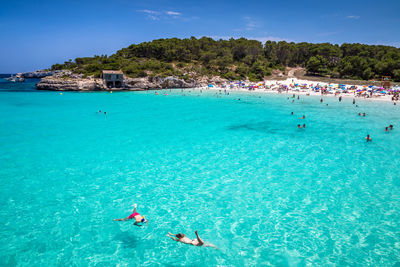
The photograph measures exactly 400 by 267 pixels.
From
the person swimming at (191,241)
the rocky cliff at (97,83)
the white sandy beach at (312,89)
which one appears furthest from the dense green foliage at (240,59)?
the person swimming at (191,241)

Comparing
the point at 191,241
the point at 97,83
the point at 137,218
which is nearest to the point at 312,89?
the point at 97,83

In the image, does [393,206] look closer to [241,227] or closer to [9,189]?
[241,227]

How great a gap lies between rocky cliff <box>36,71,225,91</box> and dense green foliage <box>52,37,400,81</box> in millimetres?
2450

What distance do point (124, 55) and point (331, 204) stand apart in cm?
10531

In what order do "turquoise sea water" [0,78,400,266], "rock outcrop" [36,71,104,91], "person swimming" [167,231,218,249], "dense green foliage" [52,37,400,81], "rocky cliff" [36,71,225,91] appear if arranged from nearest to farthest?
"turquoise sea water" [0,78,400,266] → "person swimming" [167,231,218,249] → "rock outcrop" [36,71,104,91] → "rocky cliff" [36,71,225,91] → "dense green foliage" [52,37,400,81]

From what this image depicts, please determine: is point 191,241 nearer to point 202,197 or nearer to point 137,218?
point 137,218

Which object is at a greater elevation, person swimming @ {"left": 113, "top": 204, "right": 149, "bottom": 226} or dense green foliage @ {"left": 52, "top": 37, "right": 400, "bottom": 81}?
dense green foliage @ {"left": 52, "top": 37, "right": 400, "bottom": 81}

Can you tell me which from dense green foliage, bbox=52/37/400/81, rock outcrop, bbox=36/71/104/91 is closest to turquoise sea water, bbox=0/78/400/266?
rock outcrop, bbox=36/71/104/91

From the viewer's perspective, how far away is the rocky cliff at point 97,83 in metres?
70.6

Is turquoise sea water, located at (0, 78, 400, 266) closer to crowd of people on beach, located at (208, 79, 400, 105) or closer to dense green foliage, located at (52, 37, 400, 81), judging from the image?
crowd of people on beach, located at (208, 79, 400, 105)

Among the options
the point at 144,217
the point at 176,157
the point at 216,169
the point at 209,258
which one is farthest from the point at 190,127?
the point at 209,258

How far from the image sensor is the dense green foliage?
238 ft

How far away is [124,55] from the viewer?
10150 centimetres

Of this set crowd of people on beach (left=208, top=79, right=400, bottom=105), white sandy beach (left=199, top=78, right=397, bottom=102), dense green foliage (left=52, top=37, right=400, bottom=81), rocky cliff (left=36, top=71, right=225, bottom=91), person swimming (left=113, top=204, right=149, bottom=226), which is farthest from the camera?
dense green foliage (left=52, top=37, right=400, bottom=81)
